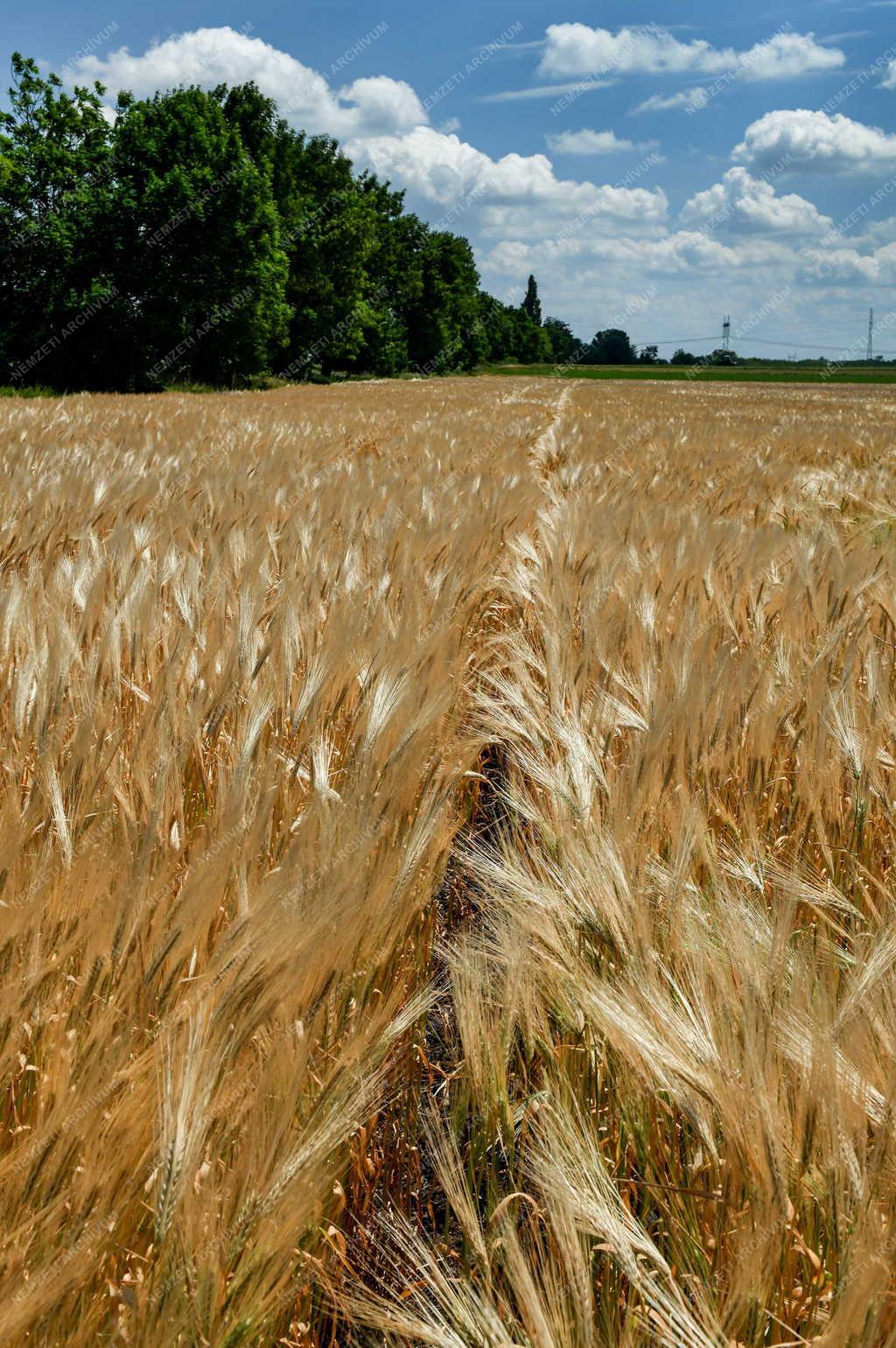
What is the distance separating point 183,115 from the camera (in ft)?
88.1

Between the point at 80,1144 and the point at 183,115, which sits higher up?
the point at 183,115

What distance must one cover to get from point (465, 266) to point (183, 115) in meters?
46.6

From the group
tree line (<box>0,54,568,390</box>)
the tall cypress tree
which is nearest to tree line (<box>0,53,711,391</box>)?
tree line (<box>0,54,568,390</box>)

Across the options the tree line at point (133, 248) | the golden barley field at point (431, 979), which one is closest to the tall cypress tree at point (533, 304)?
the tree line at point (133, 248)

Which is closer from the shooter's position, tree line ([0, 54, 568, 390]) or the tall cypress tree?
tree line ([0, 54, 568, 390])

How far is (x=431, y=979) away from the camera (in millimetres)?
984

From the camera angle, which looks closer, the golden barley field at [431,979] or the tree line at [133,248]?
the golden barley field at [431,979]

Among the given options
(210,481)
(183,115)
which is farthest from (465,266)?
(210,481)

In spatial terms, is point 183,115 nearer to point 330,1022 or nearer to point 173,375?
point 173,375

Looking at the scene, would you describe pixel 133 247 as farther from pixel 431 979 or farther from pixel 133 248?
pixel 431 979

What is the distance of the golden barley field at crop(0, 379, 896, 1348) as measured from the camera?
0.49m

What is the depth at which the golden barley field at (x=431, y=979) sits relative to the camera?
0.49 metres

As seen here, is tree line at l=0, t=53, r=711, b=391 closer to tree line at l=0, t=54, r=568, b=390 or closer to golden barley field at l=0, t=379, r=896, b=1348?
tree line at l=0, t=54, r=568, b=390

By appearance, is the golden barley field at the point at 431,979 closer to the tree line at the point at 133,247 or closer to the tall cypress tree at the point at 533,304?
the tree line at the point at 133,247
